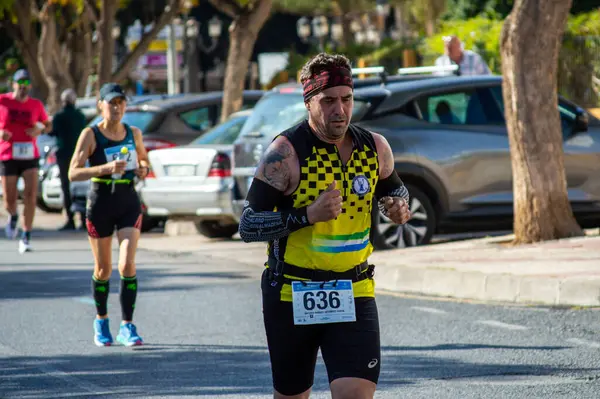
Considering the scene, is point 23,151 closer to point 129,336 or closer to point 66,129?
point 66,129

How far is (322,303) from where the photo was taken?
17.1 ft

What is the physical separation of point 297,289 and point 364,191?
43 cm

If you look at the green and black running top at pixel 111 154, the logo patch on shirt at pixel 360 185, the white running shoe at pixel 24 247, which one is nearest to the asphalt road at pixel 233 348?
the green and black running top at pixel 111 154

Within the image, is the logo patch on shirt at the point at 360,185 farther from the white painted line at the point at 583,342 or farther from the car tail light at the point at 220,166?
the car tail light at the point at 220,166

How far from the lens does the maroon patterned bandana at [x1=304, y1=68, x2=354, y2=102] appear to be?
525 cm

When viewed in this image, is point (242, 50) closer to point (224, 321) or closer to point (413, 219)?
point (413, 219)

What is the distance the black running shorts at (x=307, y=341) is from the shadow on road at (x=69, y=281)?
278 inches

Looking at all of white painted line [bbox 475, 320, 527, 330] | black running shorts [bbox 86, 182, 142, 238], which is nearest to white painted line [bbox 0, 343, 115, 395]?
black running shorts [bbox 86, 182, 142, 238]

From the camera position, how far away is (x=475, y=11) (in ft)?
131

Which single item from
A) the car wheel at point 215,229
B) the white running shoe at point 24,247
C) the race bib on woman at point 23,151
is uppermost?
the race bib on woman at point 23,151

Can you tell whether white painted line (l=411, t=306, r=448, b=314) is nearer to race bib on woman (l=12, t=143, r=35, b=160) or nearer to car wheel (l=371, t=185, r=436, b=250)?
car wheel (l=371, t=185, r=436, b=250)

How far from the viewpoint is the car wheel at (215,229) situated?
1794 centimetres

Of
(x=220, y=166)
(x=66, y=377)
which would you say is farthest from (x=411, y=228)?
(x=66, y=377)

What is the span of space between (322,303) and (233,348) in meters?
4.06
